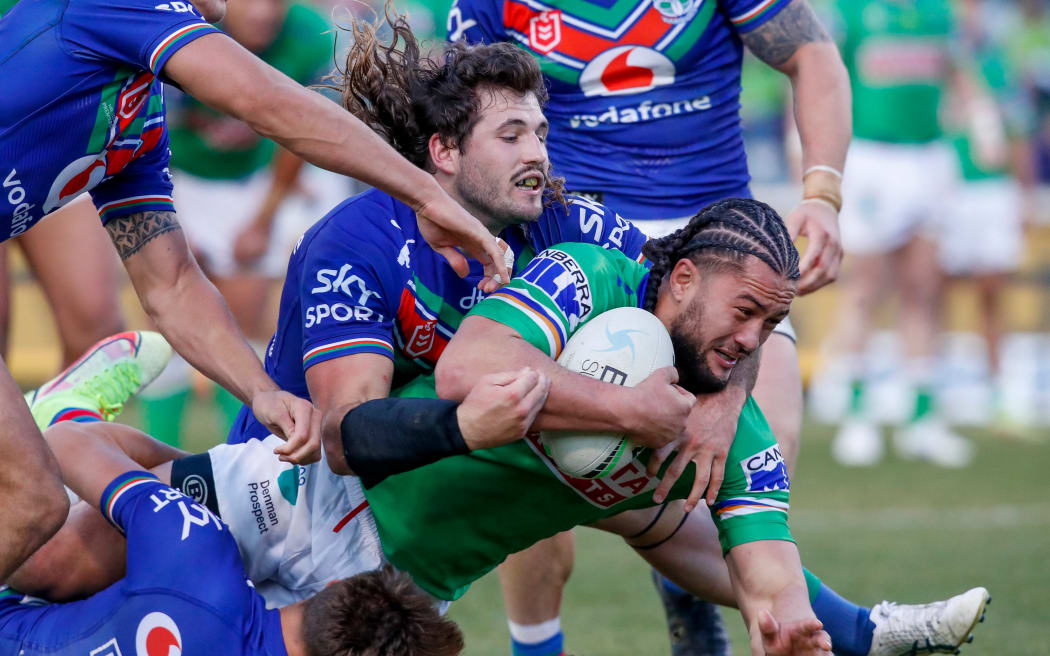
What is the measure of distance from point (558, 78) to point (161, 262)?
1307 mm

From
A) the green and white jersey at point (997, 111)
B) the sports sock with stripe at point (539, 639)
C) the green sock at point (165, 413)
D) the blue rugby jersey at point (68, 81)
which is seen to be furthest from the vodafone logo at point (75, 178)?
the green and white jersey at point (997, 111)

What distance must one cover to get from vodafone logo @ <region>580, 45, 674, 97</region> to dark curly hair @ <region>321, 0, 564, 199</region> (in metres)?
0.44

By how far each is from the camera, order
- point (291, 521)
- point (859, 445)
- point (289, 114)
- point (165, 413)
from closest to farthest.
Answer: point (289, 114) < point (291, 521) < point (165, 413) < point (859, 445)

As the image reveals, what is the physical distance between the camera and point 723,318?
294 centimetres

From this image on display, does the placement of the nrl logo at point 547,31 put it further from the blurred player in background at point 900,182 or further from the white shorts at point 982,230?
the white shorts at point 982,230

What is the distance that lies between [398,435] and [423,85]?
1.14m

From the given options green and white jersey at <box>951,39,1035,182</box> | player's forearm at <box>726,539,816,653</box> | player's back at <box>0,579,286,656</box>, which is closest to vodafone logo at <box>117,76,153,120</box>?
player's back at <box>0,579,286,656</box>

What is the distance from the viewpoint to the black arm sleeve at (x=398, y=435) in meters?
2.65

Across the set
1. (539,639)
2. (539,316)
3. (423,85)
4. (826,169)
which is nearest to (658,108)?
(826,169)

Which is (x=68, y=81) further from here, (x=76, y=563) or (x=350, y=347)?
(x=76, y=563)

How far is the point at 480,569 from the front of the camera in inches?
127

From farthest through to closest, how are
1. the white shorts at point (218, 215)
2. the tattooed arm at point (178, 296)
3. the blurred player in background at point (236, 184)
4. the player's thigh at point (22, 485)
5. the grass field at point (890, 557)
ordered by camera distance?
1. the white shorts at point (218, 215)
2. the blurred player in background at point (236, 184)
3. the grass field at point (890, 557)
4. the tattooed arm at point (178, 296)
5. the player's thigh at point (22, 485)

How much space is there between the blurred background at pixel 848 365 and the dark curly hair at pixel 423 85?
0.83 feet

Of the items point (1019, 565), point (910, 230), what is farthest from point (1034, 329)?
point (1019, 565)
